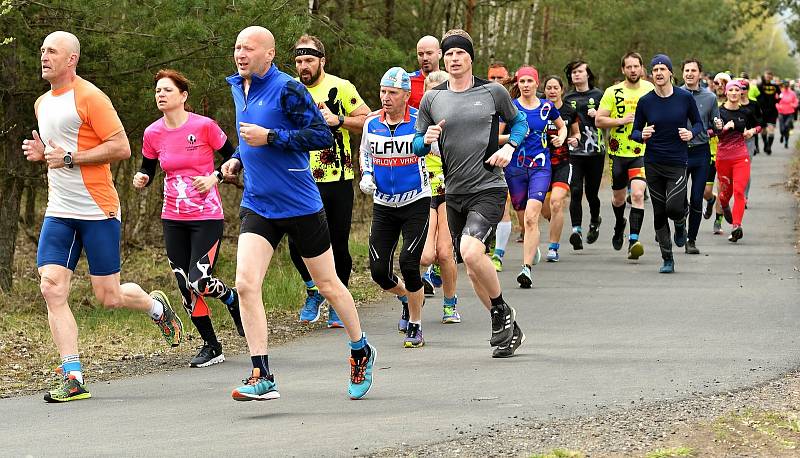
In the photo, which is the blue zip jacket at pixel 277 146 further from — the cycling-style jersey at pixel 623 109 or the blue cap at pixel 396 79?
the cycling-style jersey at pixel 623 109

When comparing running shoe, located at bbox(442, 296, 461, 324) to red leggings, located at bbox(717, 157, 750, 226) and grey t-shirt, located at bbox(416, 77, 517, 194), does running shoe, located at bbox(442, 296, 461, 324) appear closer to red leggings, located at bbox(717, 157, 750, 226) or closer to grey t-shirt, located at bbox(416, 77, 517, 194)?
grey t-shirt, located at bbox(416, 77, 517, 194)

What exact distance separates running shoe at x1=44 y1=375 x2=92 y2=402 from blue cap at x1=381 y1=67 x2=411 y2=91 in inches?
121

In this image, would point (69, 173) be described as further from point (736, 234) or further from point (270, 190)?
point (736, 234)

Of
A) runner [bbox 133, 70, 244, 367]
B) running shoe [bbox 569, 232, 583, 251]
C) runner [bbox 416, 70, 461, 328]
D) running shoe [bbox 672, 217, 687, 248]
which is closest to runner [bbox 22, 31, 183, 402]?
runner [bbox 133, 70, 244, 367]

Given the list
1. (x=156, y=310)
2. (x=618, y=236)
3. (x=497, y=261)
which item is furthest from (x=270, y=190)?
(x=618, y=236)

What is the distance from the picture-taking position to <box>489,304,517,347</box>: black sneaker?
9.34 m

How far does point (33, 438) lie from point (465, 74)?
150 inches

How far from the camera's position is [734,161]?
17.8 m

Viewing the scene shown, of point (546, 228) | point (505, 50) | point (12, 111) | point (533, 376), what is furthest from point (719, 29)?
point (533, 376)

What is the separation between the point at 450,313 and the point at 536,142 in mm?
3063

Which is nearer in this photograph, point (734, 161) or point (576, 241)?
point (576, 241)

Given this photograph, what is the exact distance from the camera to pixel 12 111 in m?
13.4

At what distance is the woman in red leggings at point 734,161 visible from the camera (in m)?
17.6

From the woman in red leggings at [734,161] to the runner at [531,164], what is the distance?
4.05 m
